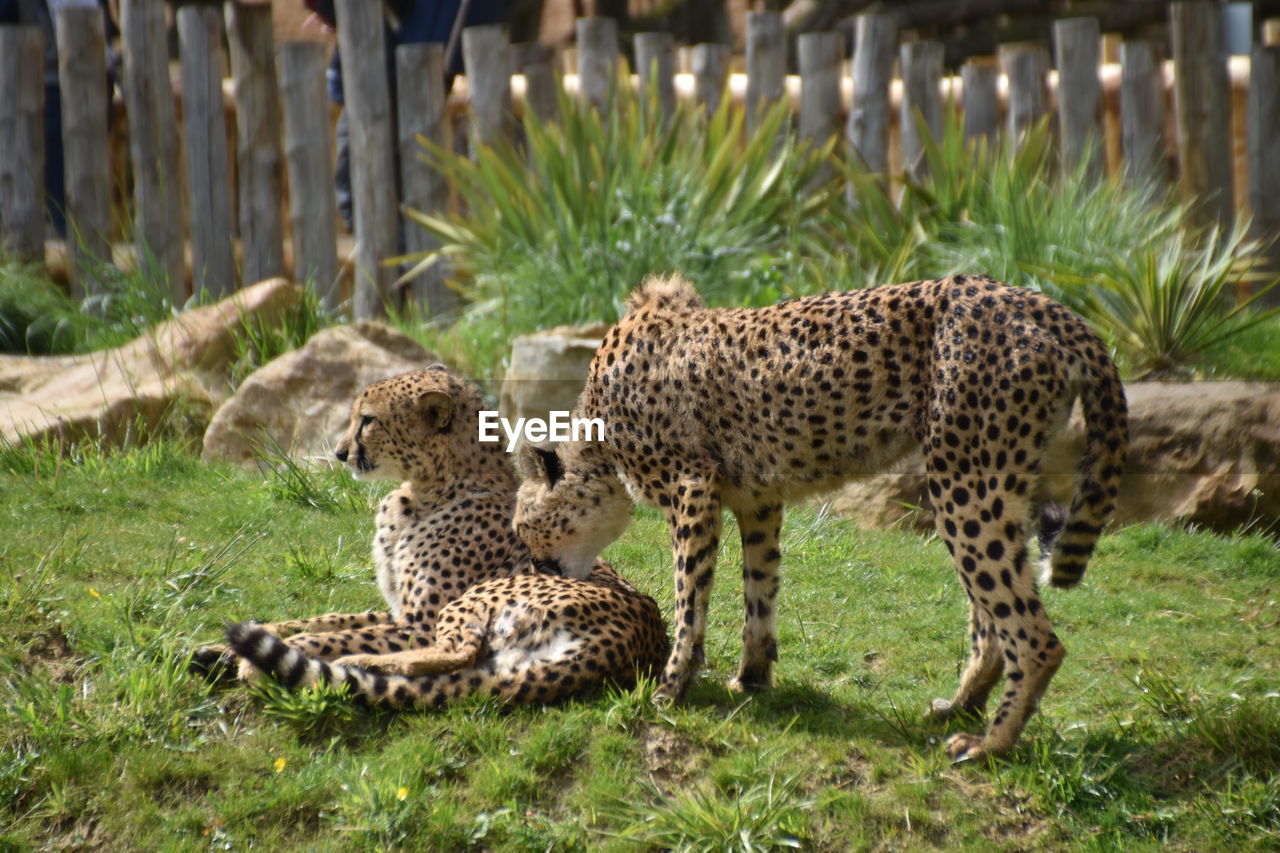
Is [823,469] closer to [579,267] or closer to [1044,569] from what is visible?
[1044,569]

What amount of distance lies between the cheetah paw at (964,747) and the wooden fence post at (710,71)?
18.6 ft

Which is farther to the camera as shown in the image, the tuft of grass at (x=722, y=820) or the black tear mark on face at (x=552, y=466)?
the black tear mark on face at (x=552, y=466)

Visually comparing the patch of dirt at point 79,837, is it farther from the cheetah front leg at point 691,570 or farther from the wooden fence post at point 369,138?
the wooden fence post at point 369,138

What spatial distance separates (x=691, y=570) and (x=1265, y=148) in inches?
225

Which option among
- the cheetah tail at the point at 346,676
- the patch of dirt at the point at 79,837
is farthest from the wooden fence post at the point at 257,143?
the patch of dirt at the point at 79,837

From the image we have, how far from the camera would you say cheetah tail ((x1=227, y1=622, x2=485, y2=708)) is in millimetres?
4004

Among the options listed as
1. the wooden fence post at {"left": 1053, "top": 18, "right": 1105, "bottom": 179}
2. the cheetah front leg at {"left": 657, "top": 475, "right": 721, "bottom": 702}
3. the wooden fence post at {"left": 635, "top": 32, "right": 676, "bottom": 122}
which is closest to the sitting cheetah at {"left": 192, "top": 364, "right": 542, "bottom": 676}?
the cheetah front leg at {"left": 657, "top": 475, "right": 721, "bottom": 702}

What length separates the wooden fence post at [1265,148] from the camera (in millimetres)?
8414

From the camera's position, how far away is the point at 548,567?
4.78 meters

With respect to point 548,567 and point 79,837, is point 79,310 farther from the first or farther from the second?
point 79,837

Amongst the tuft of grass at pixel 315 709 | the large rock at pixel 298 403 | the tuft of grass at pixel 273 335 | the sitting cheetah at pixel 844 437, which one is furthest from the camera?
the tuft of grass at pixel 273 335

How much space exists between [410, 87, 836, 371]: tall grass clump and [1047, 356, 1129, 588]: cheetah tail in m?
3.94

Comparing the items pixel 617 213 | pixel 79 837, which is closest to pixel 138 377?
pixel 617 213

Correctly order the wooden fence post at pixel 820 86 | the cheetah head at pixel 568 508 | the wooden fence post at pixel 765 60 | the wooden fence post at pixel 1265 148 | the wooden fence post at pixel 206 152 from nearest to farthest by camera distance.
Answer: the cheetah head at pixel 568 508 < the wooden fence post at pixel 1265 148 < the wooden fence post at pixel 820 86 < the wooden fence post at pixel 765 60 < the wooden fence post at pixel 206 152
